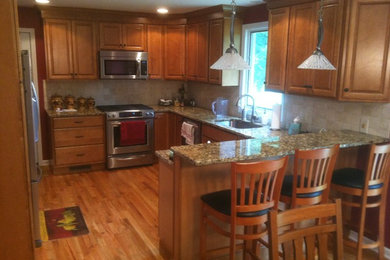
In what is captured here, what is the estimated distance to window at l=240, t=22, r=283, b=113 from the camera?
458 cm

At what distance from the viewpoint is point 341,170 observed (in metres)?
3.13

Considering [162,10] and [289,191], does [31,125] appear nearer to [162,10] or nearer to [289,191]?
[289,191]

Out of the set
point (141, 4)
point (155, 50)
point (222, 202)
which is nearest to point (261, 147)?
point (222, 202)

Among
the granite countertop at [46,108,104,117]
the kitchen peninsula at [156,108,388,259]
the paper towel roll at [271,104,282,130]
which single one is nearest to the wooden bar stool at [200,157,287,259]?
the kitchen peninsula at [156,108,388,259]

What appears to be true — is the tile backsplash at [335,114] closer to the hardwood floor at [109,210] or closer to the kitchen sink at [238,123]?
the kitchen sink at [238,123]

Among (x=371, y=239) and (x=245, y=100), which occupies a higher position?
(x=245, y=100)

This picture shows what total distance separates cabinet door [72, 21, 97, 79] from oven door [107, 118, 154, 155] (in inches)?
34.6

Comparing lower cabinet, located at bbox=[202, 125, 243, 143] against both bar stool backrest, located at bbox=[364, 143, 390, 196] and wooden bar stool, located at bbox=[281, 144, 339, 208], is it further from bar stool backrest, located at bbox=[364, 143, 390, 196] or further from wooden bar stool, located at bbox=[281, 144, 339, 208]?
bar stool backrest, located at bbox=[364, 143, 390, 196]

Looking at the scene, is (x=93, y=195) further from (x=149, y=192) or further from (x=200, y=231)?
(x=200, y=231)

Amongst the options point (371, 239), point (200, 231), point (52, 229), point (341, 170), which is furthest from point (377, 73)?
point (52, 229)

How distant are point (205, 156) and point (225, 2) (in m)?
2.81

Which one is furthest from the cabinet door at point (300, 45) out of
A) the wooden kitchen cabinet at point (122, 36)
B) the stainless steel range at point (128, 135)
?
the wooden kitchen cabinet at point (122, 36)

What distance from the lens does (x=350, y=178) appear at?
9.67ft

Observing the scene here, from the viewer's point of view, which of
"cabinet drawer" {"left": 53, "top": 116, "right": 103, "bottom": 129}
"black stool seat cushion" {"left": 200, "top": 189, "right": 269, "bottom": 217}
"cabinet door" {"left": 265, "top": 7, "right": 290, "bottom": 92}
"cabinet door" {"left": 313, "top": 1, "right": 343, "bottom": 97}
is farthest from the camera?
"cabinet drawer" {"left": 53, "top": 116, "right": 103, "bottom": 129}
